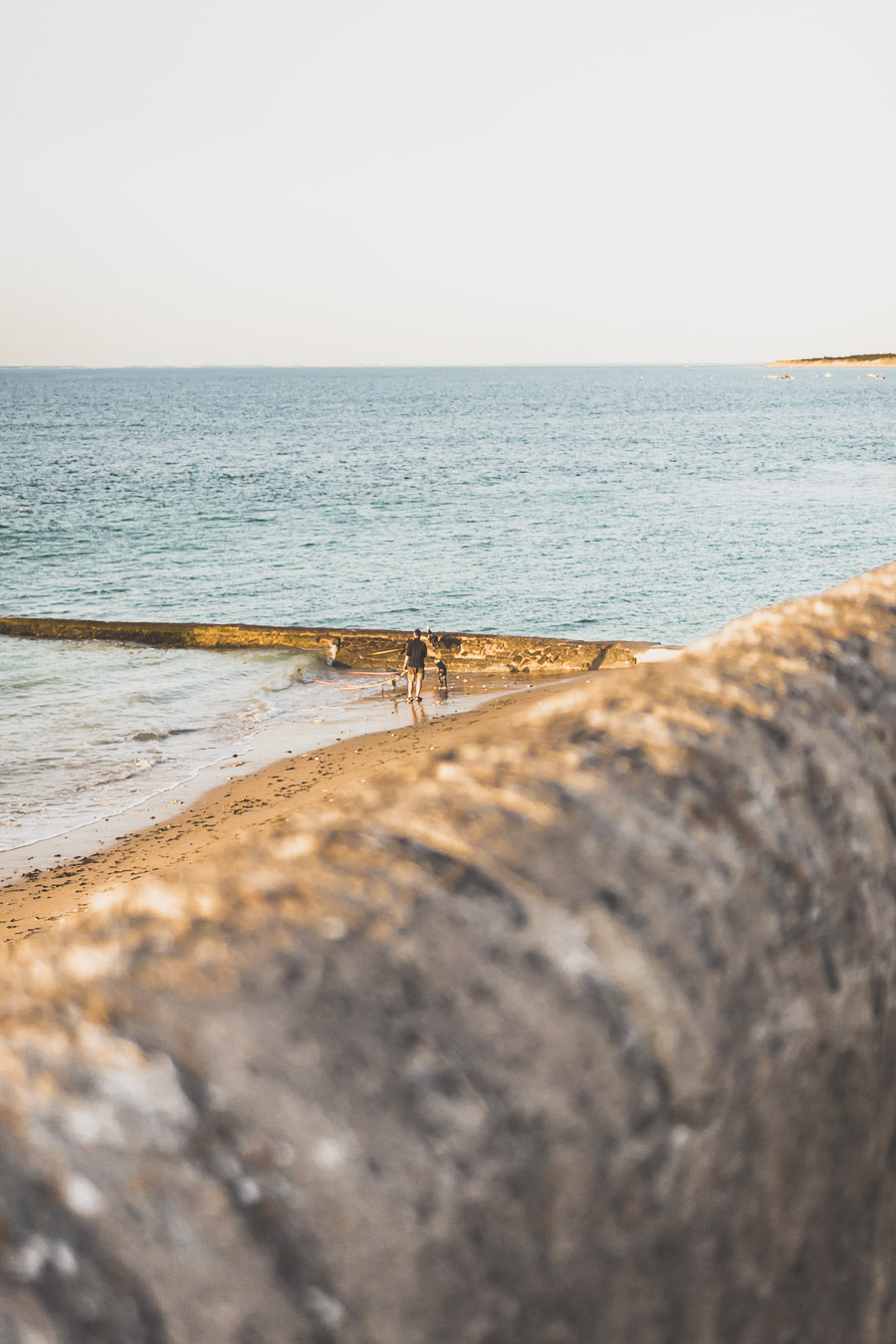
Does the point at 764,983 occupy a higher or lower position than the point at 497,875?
lower

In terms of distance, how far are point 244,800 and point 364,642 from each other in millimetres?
9281

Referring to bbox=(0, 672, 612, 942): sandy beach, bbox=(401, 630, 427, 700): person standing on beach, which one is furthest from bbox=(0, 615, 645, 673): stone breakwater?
bbox=(401, 630, 427, 700): person standing on beach

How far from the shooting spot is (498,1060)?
3.28 ft

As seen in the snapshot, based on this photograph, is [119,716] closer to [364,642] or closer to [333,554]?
[364,642]

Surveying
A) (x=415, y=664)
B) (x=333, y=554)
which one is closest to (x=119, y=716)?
(x=415, y=664)

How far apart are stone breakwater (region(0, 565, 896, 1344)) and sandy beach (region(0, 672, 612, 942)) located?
875cm

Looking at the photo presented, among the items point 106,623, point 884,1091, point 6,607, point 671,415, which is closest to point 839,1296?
point 884,1091

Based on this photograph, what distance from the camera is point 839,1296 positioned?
50.3 inches

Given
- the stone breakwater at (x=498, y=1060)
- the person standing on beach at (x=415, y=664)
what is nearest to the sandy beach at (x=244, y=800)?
the person standing on beach at (x=415, y=664)

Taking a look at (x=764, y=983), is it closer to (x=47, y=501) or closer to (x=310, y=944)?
(x=310, y=944)

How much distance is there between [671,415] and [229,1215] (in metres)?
149

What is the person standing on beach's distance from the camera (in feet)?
68.3

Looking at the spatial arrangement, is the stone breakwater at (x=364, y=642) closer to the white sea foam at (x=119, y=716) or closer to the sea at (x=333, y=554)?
the white sea foam at (x=119, y=716)

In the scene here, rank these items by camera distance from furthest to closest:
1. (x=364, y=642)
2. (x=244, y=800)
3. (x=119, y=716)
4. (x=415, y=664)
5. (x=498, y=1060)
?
(x=364, y=642) → (x=119, y=716) → (x=415, y=664) → (x=244, y=800) → (x=498, y=1060)
